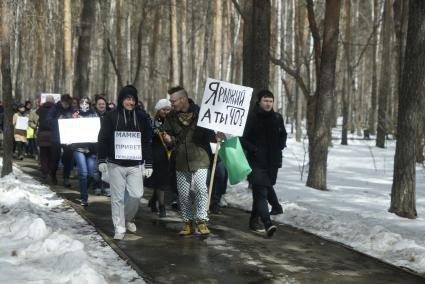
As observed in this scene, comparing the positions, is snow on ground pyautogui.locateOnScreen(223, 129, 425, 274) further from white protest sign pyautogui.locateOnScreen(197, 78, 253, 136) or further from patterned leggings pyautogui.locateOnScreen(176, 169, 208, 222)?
white protest sign pyautogui.locateOnScreen(197, 78, 253, 136)

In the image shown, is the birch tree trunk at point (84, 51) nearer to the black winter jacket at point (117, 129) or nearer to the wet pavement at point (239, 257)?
the wet pavement at point (239, 257)

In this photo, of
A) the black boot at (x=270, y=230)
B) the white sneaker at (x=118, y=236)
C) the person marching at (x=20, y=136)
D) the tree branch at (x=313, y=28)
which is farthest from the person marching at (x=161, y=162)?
the person marching at (x=20, y=136)

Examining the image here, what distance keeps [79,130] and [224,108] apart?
362 centimetres

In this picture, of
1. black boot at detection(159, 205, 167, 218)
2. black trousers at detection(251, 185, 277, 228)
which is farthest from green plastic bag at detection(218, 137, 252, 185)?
black boot at detection(159, 205, 167, 218)

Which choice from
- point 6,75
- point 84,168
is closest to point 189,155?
point 84,168

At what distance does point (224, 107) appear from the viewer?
8031 millimetres

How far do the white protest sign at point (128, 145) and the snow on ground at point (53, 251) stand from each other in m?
1.09

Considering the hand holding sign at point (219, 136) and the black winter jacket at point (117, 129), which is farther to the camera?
the hand holding sign at point (219, 136)

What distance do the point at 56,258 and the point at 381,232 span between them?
415 cm

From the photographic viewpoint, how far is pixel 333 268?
6.16 meters

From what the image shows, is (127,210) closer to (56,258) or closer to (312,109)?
(56,258)

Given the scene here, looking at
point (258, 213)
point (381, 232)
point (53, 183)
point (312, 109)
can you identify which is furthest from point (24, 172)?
point (381, 232)

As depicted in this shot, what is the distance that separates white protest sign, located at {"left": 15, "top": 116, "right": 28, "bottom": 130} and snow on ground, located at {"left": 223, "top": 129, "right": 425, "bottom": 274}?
848 centimetres

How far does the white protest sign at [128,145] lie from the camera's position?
730 cm
